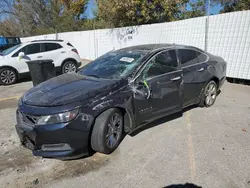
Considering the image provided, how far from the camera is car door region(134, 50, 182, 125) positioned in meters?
3.37

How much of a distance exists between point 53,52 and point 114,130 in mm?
6553

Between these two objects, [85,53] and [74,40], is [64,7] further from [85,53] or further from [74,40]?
[85,53]

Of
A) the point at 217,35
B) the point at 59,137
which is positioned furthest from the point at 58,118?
the point at 217,35

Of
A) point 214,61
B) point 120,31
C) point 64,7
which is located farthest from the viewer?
point 64,7

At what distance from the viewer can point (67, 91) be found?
3.03 m

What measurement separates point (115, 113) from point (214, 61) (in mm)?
3022

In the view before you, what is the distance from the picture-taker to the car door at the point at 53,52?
8.45 m

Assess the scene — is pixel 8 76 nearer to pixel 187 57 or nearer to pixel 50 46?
pixel 50 46

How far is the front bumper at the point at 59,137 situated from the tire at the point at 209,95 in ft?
9.81

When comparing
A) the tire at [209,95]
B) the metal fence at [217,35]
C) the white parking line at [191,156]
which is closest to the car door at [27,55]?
the metal fence at [217,35]

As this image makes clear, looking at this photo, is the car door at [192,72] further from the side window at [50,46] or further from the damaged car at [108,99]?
the side window at [50,46]

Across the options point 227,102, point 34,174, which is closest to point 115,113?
point 34,174

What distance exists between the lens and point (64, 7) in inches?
1133

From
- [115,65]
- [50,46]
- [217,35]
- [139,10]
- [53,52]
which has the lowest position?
[53,52]
